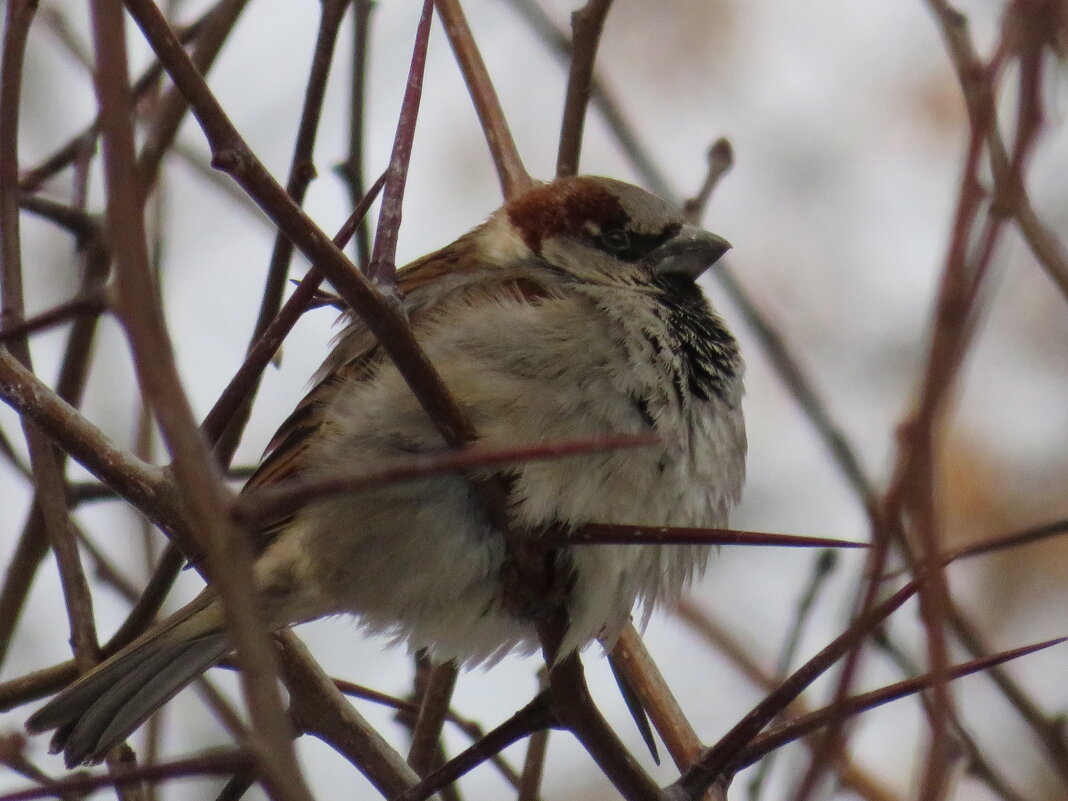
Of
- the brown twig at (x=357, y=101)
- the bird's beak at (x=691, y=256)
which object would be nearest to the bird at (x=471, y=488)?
the bird's beak at (x=691, y=256)

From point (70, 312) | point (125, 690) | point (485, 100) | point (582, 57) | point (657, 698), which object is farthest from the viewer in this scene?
point (485, 100)

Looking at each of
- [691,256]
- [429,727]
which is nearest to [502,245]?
[691,256]

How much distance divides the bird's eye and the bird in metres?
0.21

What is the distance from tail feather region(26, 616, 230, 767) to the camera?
2455mm

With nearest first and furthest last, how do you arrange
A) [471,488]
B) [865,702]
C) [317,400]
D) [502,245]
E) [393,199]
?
[865,702]
[393,199]
[471,488]
[317,400]
[502,245]

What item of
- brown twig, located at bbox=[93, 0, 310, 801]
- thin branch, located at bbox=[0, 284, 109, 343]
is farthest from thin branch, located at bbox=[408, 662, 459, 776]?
brown twig, located at bbox=[93, 0, 310, 801]

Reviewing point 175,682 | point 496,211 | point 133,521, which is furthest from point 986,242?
point 133,521

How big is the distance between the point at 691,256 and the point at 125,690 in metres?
1.48

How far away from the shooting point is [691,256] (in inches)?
123

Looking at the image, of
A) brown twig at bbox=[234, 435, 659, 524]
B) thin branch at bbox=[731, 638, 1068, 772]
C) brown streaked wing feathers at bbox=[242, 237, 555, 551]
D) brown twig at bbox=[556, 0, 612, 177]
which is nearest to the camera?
brown twig at bbox=[234, 435, 659, 524]

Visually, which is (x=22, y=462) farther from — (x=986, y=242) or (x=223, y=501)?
(x=986, y=242)

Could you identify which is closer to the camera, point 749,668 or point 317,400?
point 317,400

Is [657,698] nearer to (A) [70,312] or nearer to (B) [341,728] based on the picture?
(B) [341,728]

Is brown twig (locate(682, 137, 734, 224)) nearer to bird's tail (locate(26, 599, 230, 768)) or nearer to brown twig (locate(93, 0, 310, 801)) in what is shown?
bird's tail (locate(26, 599, 230, 768))
